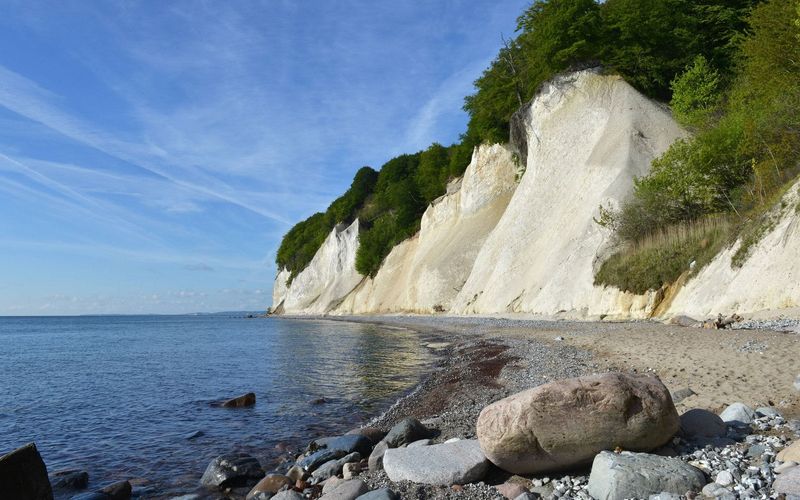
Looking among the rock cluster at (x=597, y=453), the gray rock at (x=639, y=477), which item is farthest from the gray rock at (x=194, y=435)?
the gray rock at (x=639, y=477)

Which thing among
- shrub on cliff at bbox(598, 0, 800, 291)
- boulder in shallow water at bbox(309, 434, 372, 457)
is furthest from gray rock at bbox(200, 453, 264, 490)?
shrub on cliff at bbox(598, 0, 800, 291)

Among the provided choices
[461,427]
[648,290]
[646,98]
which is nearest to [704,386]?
[461,427]

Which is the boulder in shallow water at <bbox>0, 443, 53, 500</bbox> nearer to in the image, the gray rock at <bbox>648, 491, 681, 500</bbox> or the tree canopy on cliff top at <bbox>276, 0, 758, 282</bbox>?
the gray rock at <bbox>648, 491, 681, 500</bbox>

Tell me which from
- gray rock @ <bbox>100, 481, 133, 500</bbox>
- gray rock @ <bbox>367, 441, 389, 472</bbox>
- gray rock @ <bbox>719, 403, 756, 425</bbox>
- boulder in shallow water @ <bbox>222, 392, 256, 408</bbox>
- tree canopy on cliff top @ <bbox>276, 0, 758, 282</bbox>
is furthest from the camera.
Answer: tree canopy on cliff top @ <bbox>276, 0, 758, 282</bbox>

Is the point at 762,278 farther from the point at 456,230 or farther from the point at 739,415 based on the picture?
the point at 456,230

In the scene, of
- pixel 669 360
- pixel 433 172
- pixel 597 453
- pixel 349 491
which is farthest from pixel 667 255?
pixel 433 172

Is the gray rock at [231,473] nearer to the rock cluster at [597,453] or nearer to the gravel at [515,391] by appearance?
the rock cluster at [597,453]

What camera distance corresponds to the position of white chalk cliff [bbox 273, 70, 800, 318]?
16000mm

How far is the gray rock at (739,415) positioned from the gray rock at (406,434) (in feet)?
12.1

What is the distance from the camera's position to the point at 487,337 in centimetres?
2155

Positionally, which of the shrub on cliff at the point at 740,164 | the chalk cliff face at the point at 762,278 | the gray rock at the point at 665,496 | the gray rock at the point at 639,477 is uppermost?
the shrub on cliff at the point at 740,164

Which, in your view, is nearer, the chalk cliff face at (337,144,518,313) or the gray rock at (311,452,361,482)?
the gray rock at (311,452,361,482)

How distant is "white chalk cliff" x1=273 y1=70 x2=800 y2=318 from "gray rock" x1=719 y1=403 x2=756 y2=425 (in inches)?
396

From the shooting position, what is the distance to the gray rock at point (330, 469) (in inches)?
260
